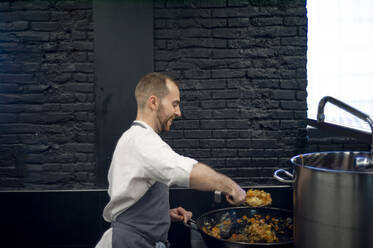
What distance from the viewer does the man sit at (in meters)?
1.60

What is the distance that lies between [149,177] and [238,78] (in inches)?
70.0

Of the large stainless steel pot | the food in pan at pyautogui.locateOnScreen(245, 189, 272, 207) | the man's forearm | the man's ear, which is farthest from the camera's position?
the man's ear

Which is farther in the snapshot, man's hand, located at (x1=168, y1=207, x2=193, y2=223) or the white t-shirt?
man's hand, located at (x1=168, y1=207, x2=193, y2=223)

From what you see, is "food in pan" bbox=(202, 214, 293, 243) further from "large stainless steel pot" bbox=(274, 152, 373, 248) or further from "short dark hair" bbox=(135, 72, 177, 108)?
"short dark hair" bbox=(135, 72, 177, 108)

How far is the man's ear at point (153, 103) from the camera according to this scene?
198cm

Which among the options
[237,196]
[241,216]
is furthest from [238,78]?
[237,196]

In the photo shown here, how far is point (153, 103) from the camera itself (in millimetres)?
1992

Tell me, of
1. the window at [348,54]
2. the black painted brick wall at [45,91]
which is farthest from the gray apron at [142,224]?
the window at [348,54]

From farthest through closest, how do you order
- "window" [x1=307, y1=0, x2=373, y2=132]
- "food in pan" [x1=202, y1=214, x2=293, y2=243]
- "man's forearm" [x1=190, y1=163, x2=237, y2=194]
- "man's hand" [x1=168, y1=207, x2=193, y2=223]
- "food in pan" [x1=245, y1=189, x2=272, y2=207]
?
"window" [x1=307, y1=0, x2=373, y2=132] → "man's hand" [x1=168, y1=207, x2=193, y2=223] → "food in pan" [x1=202, y1=214, x2=293, y2=243] → "food in pan" [x1=245, y1=189, x2=272, y2=207] → "man's forearm" [x1=190, y1=163, x2=237, y2=194]

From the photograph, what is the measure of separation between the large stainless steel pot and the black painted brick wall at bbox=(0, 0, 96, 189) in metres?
2.28

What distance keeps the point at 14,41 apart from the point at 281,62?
99.4 inches

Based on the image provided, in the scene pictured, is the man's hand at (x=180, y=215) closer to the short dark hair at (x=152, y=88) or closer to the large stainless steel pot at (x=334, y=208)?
the short dark hair at (x=152, y=88)

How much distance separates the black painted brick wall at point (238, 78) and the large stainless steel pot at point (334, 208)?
178 centimetres

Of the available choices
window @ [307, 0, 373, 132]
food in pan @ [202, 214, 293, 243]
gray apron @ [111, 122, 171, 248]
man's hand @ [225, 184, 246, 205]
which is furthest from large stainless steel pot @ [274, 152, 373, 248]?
window @ [307, 0, 373, 132]
